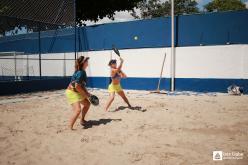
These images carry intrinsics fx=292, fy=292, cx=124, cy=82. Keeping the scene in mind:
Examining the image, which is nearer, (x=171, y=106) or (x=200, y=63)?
(x=171, y=106)

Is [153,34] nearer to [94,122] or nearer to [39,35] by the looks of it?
[39,35]

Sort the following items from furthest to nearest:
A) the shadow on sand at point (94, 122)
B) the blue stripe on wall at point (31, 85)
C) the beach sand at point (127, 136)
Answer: the blue stripe on wall at point (31, 85)
the shadow on sand at point (94, 122)
the beach sand at point (127, 136)

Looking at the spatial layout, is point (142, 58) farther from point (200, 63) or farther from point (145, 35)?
point (200, 63)

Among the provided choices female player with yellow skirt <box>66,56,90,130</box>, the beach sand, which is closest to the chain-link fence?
the beach sand

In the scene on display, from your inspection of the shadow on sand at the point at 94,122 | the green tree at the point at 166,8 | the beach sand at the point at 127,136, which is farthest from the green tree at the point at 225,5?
the shadow on sand at the point at 94,122

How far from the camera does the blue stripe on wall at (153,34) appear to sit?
1452 centimetres

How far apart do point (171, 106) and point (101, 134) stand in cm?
466

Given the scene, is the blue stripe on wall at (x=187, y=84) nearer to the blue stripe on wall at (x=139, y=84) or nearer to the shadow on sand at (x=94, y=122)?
the blue stripe on wall at (x=139, y=84)

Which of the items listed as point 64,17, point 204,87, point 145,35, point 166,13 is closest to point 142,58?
point 145,35

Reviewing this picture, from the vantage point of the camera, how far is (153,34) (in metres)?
17.2

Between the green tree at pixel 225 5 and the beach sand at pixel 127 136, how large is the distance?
131ft

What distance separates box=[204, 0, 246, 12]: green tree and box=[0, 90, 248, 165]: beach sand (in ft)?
131

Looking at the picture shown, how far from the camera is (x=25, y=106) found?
1170 cm

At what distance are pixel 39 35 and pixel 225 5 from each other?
36.7m
